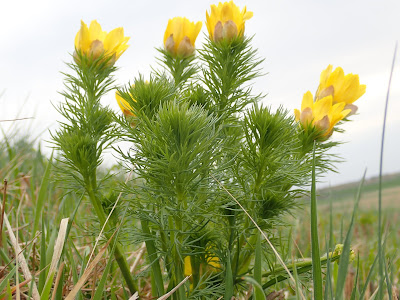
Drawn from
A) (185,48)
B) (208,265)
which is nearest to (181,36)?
(185,48)

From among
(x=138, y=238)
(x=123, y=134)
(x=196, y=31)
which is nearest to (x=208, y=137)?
(x=123, y=134)

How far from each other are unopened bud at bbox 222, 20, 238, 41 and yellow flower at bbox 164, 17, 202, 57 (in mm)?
109

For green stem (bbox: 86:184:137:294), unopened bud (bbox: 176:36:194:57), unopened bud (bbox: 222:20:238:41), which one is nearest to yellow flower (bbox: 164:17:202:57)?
unopened bud (bbox: 176:36:194:57)

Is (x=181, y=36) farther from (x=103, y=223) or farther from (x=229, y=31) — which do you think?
(x=103, y=223)

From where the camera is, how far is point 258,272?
49.6 inches

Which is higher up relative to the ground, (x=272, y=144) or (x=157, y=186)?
(x=272, y=144)

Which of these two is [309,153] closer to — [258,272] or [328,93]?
[328,93]

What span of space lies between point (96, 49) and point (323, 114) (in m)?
0.79

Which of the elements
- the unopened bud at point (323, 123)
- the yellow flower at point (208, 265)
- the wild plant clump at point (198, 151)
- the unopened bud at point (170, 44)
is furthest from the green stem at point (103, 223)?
the unopened bud at point (323, 123)

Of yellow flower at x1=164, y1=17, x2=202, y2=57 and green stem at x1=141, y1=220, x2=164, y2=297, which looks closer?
green stem at x1=141, y1=220, x2=164, y2=297

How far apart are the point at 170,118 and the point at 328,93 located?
0.68 metres

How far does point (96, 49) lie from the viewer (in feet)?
4.93

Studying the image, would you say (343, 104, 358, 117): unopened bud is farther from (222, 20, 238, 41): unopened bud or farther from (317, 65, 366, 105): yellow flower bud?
(222, 20, 238, 41): unopened bud

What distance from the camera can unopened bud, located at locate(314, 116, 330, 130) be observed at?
1.41m
